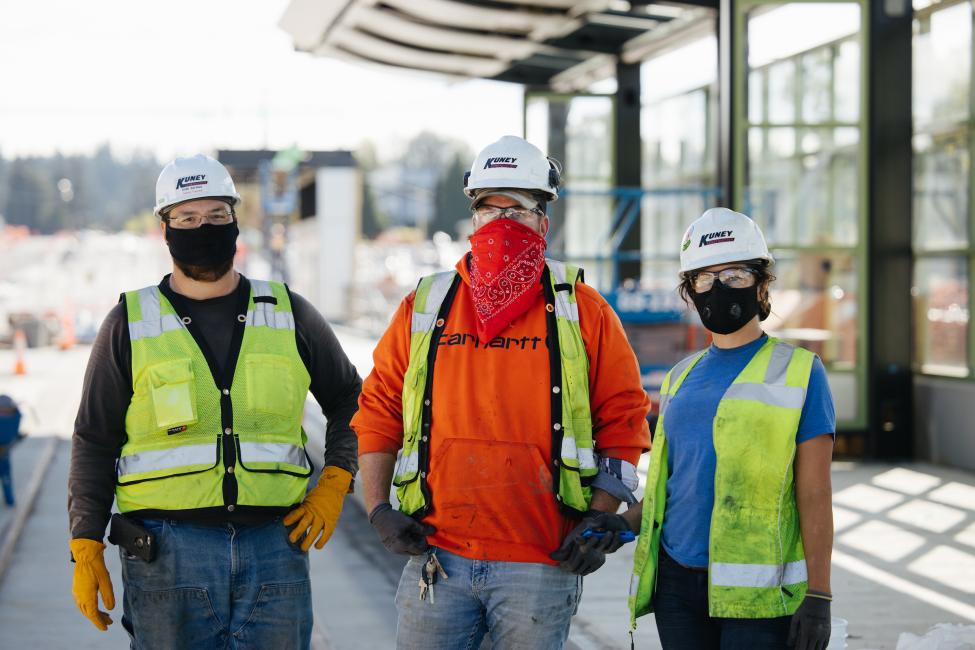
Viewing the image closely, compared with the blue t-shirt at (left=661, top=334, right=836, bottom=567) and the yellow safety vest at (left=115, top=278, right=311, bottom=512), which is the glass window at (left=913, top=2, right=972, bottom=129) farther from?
the yellow safety vest at (left=115, top=278, right=311, bottom=512)

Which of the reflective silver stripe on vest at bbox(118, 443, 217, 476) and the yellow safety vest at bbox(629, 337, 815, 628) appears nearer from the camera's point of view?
the yellow safety vest at bbox(629, 337, 815, 628)

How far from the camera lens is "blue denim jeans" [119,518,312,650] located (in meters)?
3.59

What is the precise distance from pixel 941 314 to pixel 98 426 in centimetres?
1014

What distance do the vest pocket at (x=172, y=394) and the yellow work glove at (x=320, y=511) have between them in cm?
46

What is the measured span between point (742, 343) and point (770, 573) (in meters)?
0.66

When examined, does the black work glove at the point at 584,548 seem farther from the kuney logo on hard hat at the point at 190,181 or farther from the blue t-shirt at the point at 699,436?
the kuney logo on hard hat at the point at 190,181

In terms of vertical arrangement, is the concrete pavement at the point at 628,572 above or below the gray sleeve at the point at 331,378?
below

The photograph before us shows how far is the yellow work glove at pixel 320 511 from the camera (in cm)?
379

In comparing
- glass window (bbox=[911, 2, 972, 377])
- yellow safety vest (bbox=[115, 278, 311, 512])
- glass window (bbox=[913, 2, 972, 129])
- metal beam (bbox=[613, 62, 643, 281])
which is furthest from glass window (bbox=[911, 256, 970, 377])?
yellow safety vest (bbox=[115, 278, 311, 512])

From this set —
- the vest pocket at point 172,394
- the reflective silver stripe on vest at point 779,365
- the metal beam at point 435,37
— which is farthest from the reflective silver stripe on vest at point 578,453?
the metal beam at point 435,37

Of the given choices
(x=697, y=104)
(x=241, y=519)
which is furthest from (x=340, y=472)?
(x=697, y=104)

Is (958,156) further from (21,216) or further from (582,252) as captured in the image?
(21,216)

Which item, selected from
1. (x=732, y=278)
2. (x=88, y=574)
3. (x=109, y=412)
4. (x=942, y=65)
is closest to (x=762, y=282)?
(x=732, y=278)

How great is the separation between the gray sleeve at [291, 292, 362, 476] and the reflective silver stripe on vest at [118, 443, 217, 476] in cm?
42
